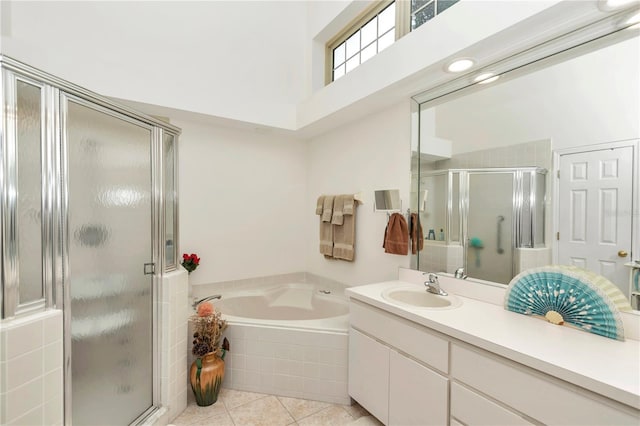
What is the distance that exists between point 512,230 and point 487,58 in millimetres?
1040

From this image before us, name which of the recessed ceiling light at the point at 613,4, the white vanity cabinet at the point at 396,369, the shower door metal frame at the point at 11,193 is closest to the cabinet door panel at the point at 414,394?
the white vanity cabinet at the point at 396,369

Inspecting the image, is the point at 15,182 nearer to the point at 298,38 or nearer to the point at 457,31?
the point at 457,31

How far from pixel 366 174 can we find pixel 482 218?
1.12 meters

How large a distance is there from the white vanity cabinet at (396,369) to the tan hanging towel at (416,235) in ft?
2.27

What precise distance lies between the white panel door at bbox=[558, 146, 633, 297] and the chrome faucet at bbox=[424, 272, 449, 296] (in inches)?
25.7

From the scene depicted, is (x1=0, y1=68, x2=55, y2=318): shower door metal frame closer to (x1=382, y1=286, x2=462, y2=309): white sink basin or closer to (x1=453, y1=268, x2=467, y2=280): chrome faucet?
(x1=382, y1=286, x2=462, y2=309): white sink basin

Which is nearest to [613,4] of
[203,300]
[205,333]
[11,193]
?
[11,193]

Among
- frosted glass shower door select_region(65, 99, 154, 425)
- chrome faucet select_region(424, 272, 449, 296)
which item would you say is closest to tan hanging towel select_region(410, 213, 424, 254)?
chrome faucet select_region(424, 272, 449, 296)

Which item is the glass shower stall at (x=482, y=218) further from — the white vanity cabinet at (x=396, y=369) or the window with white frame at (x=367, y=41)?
the window with white frame at (x=367, y=41)

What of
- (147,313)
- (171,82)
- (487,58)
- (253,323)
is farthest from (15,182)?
(487,58)

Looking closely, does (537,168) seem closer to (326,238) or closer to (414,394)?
(414,394)

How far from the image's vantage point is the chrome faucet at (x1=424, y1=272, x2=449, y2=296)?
1822 mm

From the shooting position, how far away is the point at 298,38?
3.16m

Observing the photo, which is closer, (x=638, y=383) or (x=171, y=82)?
(x=638, y=383)
